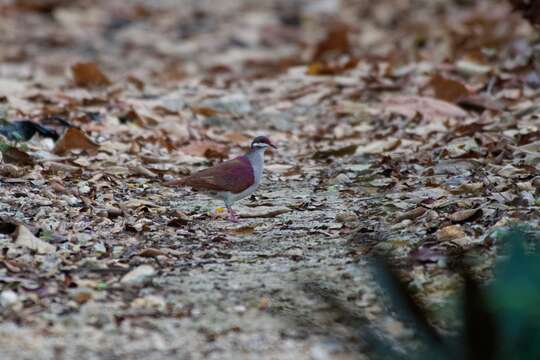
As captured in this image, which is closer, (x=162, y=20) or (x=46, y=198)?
(x=46, y=198)

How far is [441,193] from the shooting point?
4.42 metres

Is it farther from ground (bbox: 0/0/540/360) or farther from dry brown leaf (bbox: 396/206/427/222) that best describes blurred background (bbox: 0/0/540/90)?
dry brown leaf (bbox: 396/206/427/222)

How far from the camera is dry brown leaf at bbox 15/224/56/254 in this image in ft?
12.1

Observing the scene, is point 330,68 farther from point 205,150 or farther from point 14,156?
point 14,156

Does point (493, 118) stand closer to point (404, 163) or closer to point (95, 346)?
point (404, 163)

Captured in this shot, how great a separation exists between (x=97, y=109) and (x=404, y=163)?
7.72 ft

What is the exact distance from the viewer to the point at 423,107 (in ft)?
21.2

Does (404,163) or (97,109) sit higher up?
(97,109)

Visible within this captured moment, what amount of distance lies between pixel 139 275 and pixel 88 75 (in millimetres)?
4582

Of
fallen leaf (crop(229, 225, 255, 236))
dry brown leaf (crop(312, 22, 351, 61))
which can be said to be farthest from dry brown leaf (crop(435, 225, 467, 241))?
dry brown leaf (crop(312, 22, 351, 61))

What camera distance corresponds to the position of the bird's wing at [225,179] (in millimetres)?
4418

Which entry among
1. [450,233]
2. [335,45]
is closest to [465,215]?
[450,233]

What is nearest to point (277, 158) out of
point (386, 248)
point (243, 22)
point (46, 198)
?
point (46, 198)

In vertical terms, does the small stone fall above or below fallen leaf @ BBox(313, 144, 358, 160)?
below
